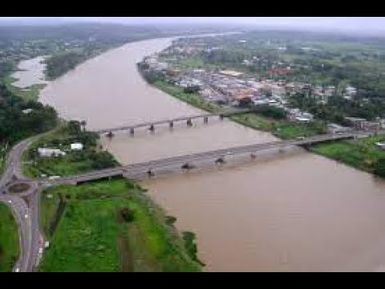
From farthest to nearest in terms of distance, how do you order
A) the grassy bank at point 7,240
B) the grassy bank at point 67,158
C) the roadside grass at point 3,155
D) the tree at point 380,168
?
the tree at point 380,168
the roadside grass at point 3,155
the grassy bank at point 67,158
the grassy bank at point 7,240

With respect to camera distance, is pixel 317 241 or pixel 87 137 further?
pixel 87 137

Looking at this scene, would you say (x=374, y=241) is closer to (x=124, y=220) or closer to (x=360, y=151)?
(x=124, y=220)

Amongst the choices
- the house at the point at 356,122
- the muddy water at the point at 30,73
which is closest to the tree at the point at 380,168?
the house at the point at 356,122

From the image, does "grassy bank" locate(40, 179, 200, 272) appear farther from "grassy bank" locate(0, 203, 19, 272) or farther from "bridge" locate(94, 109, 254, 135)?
"bridge" locate(94, 109, 254, 135)

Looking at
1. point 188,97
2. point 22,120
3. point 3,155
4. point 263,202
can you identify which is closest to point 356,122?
point 188,97

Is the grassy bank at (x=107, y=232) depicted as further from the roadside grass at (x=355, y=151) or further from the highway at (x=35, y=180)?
the roadside grass at (x=355, y=151)

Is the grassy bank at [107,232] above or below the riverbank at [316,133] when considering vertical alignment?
above
